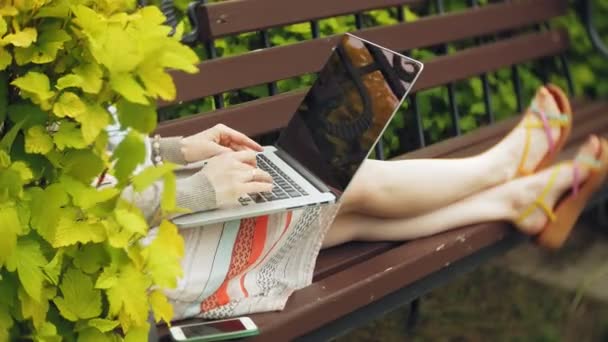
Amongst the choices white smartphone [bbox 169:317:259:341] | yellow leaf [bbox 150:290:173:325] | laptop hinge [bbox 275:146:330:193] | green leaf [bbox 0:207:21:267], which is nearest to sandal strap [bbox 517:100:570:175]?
laptop hinge [bbox 275:146:330:193]

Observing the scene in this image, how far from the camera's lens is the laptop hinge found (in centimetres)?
201

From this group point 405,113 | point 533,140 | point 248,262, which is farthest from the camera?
point 405,113

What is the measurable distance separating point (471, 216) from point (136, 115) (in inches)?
46.6

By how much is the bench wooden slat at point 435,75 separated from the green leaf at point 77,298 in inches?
30.9

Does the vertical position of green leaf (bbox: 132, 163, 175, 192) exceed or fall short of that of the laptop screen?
it exceeds it

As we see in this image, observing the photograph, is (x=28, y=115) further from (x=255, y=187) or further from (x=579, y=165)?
(x=579, y=165)

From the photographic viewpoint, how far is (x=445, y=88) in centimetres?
321

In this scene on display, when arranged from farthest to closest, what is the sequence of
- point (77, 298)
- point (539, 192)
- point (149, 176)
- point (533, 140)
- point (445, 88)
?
point (445, 88), point (533, 140), point (539, 192), point (77, 298), point (149, 176)

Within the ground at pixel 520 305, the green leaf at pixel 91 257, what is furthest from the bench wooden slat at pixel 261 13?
the green leaf at pixel 91 257

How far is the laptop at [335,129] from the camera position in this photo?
194 centimetres

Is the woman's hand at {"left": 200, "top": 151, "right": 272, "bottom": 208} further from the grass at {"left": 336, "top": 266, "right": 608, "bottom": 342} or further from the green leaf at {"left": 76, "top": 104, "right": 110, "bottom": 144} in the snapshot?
the grass at {"left": 336, "top": 266, "right": 608, "bottom": 342}

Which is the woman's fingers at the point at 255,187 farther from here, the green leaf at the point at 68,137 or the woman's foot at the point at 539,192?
the woman's foot at the point at 539,192

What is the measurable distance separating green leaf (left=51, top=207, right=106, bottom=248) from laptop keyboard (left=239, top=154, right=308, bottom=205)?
52 cm

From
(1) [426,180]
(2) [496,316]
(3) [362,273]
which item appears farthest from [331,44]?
(2) [496,316]
